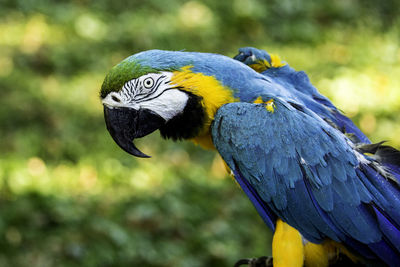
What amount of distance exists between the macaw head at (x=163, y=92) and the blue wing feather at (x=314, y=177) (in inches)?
4.0

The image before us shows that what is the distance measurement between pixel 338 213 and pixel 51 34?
3.31 m

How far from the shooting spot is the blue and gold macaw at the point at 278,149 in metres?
1.66

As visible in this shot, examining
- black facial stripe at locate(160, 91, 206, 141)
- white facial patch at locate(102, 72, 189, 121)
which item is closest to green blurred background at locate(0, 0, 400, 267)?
black facial stripe at locate(160, 91, 206, 141)

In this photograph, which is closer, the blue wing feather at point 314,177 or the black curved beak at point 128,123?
the blue wing feather at point 314,177

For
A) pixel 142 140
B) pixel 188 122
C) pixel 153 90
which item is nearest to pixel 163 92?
pixel 153 90

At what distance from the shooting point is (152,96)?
1.78m

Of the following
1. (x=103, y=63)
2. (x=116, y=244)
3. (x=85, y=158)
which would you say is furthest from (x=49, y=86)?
(x=116, y=244)

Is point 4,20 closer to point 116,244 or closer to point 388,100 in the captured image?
point 116,244

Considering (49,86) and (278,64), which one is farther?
(49,86)

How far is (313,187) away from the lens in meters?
1.69

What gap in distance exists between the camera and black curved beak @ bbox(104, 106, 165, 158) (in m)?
1.79

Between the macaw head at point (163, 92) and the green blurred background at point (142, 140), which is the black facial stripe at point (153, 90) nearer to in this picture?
the macaw head at point (163, 92)

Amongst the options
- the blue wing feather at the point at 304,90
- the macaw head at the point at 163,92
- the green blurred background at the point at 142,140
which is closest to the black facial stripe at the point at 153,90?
the macaw head at the point at 163,92

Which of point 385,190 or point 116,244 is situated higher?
point 385,190
